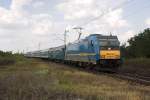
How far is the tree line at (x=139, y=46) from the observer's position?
57625 millimetres

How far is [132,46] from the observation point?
6128 centimetres

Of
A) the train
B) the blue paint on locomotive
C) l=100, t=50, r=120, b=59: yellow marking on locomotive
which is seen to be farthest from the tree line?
l=100, t=50, r=120, b=59: yellow marking on locomotive

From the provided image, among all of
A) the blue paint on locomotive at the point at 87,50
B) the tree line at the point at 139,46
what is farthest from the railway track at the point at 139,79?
the tree line at the point at 139,46

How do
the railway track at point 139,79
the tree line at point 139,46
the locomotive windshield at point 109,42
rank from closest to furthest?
the railway track at point 139,79, the locomotive windshield at point 109,42, the tree line at point 139,46

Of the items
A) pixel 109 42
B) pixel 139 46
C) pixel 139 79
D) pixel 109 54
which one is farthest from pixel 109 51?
pixel 139 46

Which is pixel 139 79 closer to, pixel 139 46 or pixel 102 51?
pixel 102 51

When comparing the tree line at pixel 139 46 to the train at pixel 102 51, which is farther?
the tree line at pixel 139 46

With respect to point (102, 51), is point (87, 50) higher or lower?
higher

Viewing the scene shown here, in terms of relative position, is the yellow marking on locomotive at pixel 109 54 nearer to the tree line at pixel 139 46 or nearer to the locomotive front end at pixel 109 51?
the locomotive front end at pixel 109 51

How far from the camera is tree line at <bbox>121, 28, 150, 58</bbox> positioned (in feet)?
189

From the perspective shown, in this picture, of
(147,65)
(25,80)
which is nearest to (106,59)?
(147,65)

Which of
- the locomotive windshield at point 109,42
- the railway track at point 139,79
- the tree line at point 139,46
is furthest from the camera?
the tree line at point 139,46

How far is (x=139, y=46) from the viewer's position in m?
58.3

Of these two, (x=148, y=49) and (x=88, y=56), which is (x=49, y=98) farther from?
(x=148, y=49)
